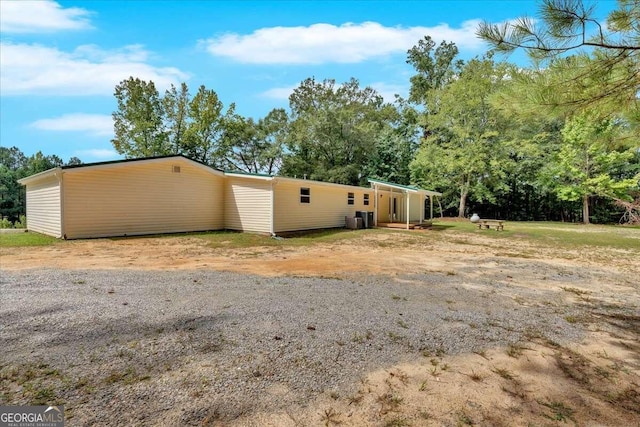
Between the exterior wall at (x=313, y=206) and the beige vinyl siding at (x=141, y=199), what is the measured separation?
284 cm

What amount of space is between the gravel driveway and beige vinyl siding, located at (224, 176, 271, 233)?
7.71 metres

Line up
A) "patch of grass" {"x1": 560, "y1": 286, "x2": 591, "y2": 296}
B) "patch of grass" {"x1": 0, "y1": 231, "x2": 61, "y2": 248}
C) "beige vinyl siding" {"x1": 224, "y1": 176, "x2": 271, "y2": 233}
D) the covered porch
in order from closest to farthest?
"patch of grass" {"x1": 560, "y1": 286, "x2": 591, "y2": 296}
"patch of grass" {"x1": 0, "y1": 231, "x2": 61, "y2": 248}
"beige vinyl siding" {"x1": 224, "y1": 176, "x2": 271, "y2": 233}
the covered porch

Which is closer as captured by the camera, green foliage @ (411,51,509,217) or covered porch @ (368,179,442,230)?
covered porch @ (368,179,442,230)

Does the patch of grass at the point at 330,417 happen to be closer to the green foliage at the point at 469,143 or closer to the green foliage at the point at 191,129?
the green foliage at the point at 469,143

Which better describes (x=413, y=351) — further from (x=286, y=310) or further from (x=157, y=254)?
(x=157, y=254)

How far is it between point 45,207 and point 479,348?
13.9 m

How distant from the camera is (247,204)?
44.1 ft

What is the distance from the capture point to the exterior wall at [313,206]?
1360 cm

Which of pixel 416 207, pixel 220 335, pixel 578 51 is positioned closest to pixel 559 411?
pixel 220 335

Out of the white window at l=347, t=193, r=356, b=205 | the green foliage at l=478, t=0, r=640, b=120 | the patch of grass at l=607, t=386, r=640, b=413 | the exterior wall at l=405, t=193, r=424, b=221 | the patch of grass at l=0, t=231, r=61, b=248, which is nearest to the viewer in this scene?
the patch of grass at l=607, t=386, r=640, b=413

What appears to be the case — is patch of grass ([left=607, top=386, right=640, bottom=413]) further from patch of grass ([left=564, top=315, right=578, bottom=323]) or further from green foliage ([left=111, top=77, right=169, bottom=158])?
green foliage ([left=111, top=77, right=169, bottom=158])

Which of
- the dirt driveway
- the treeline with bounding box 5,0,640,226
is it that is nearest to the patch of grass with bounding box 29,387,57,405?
the dirt driveway

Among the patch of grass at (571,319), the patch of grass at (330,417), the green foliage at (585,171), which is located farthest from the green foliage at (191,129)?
the patch of grass at (330,417)

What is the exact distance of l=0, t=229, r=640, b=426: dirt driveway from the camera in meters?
1.96
